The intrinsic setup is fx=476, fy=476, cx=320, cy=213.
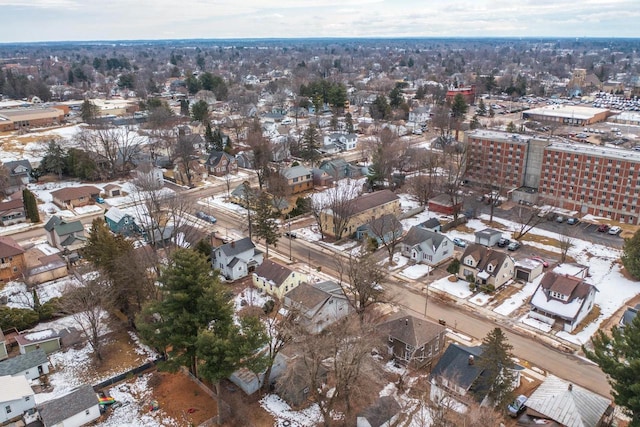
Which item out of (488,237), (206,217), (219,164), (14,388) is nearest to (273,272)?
(14,388)

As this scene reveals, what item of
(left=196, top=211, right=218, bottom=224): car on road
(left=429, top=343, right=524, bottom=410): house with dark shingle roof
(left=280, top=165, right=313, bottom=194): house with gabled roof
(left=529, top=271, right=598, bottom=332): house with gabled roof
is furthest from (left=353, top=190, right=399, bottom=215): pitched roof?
(left=429, top=343, right=524, bottom=410): house with dark shingle roof

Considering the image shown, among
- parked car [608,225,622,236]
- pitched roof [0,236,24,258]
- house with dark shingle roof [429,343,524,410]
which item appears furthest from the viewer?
parked car [608,225,622,236]

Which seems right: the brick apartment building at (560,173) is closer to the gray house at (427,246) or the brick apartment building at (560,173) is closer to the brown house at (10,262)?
the gray house at (427,246)

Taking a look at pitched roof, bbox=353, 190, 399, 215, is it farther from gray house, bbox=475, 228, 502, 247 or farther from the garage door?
the garage door

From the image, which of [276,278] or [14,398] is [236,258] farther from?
[14,398]

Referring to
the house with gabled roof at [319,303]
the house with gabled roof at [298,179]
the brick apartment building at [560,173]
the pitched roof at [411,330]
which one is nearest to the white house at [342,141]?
the house with gabled roof at [298,179]

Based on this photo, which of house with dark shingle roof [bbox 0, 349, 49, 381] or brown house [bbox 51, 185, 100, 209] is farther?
brown house [bbox 51, 185, 100, 209]
